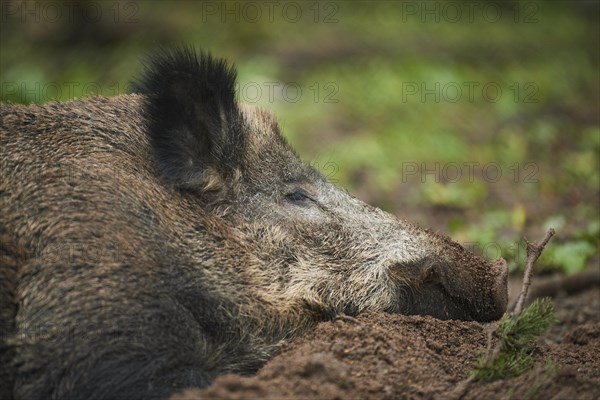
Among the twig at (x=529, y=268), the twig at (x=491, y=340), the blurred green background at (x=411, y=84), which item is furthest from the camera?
the blurred green background at (x=411, y=84)

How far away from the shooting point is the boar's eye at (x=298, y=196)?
4805mm

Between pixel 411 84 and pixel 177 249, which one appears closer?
pixel 177 249

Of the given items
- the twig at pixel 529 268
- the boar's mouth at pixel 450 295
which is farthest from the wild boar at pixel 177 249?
the twig at pixel 529 268

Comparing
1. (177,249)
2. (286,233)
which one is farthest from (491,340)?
(177,249)

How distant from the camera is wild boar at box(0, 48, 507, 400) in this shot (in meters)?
3.64

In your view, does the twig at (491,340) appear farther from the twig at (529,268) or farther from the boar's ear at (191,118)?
the boar's ear at (191,118)

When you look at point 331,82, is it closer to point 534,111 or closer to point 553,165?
point 534,111

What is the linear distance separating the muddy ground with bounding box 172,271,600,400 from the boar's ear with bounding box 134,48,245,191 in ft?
3.60

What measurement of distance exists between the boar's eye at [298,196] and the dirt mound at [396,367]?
2.83ft

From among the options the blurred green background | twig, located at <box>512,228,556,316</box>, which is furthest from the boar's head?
the blurred green background

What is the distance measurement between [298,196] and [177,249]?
0.99m

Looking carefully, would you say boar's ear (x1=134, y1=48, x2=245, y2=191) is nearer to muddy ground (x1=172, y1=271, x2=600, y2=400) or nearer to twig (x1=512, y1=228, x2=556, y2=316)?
muddy ground (x1=172, y1=271, x2=600, y2=400)

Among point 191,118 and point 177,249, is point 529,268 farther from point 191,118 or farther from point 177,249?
point 191,118

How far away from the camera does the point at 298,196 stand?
4.83 m
